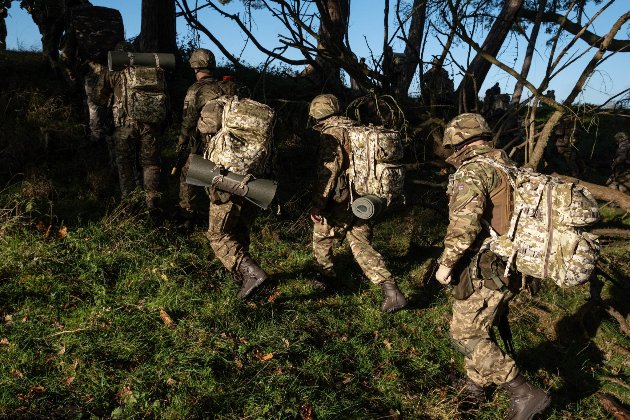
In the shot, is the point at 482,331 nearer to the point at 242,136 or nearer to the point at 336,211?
the point at 336,211

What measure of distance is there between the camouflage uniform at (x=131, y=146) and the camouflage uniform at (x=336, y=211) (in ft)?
6.70

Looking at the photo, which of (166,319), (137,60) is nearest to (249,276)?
(166,319)

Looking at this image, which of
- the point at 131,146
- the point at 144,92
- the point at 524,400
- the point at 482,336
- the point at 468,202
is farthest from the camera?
the point at 131,146

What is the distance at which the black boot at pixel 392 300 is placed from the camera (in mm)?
4797

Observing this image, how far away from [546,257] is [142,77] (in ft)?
14.3

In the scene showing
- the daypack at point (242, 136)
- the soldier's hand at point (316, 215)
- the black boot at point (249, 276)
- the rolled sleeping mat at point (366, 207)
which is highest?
the daypack at point (242, 136)

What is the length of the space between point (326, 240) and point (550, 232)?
2.42 m

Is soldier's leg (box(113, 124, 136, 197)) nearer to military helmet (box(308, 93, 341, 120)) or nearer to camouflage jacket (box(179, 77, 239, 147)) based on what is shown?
camouflage jacket (box(179, 77, 239, 147))

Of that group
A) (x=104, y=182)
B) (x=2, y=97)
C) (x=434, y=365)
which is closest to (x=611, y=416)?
(x=434, y=365)

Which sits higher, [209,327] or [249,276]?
[249,276]

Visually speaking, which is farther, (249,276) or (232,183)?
(249,276)

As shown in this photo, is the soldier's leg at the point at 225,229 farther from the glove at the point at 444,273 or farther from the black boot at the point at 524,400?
the black boot at the point at 524,400

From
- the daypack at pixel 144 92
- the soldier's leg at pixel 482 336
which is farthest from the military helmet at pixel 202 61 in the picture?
the soldier's leg at pixel 482 336

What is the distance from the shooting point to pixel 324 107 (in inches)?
195
